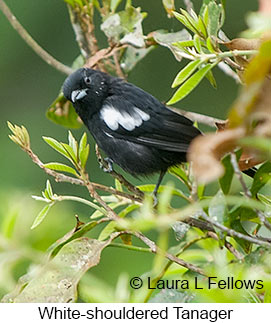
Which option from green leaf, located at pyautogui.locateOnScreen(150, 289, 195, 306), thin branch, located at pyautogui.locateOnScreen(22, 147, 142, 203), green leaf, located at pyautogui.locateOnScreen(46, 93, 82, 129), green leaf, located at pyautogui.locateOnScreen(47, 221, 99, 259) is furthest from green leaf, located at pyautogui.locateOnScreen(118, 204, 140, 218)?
green leaf, located at pyautogui.locateOnScreen(46, 93, 82, 129)

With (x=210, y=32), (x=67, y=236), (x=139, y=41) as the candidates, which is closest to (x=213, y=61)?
(x=210, y=32)

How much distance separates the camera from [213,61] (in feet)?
4.77

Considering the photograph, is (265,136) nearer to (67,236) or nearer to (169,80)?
(67,236)

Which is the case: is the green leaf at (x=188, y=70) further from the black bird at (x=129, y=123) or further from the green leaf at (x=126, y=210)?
the black bird at (x=129, y=123)

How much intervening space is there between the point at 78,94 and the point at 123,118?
0.29 metres

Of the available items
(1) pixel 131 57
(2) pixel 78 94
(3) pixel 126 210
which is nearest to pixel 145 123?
(1) pixel 131 57

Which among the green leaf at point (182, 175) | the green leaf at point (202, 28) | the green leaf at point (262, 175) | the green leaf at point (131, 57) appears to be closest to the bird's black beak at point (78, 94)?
the green leaf at point (131, 57)

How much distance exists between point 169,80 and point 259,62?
550cm

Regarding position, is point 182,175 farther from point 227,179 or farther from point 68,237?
point 227,179

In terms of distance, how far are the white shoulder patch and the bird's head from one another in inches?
4.9

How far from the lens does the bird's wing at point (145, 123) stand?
256cm

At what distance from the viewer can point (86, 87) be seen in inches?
119

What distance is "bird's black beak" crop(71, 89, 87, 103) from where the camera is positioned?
116 inches

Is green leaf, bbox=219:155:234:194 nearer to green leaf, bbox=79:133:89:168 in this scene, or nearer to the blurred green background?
green leaf, bbox=79:133:89:168
